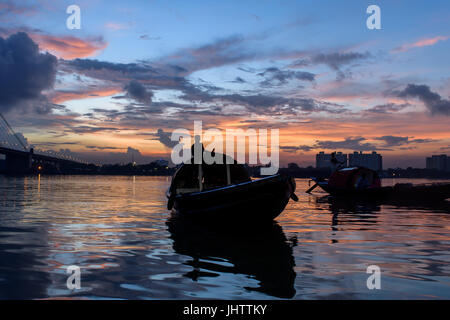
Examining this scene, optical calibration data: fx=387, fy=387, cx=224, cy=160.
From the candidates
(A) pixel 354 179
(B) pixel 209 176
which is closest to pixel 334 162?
(A) pixel 354 179

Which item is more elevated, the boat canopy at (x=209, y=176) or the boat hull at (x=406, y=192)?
the boat canopy at (x=209, y=176)

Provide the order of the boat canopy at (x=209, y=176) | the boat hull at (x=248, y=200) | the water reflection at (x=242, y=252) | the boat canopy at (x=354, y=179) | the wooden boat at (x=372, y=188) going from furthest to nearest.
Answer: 1. the boat canopy at (x=354, y=179)
2. the wooden boat at (x=372, y=188)
3. the boat canopy at (x=209, y=176)
4. the boat hull at (x=248, y=200)
5. the water reflection at (x=242, y=252)

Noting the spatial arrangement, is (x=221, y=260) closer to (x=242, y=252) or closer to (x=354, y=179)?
(x=242, y=252)

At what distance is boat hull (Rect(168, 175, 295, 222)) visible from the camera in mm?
15938

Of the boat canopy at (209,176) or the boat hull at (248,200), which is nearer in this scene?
the boat hull at (248,200)

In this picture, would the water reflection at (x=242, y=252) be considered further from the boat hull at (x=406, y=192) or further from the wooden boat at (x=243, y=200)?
the boat hull at (x=406, y=192)

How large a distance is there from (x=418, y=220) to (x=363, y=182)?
778 inches

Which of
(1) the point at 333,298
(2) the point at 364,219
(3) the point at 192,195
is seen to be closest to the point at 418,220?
(2) the point at 364,219

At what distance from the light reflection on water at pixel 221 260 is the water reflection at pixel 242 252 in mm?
26

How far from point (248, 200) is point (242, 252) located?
4288 mm

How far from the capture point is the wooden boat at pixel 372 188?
119ft

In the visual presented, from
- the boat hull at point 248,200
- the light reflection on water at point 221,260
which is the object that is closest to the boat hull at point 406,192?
the light reflection on water at point 221,260
